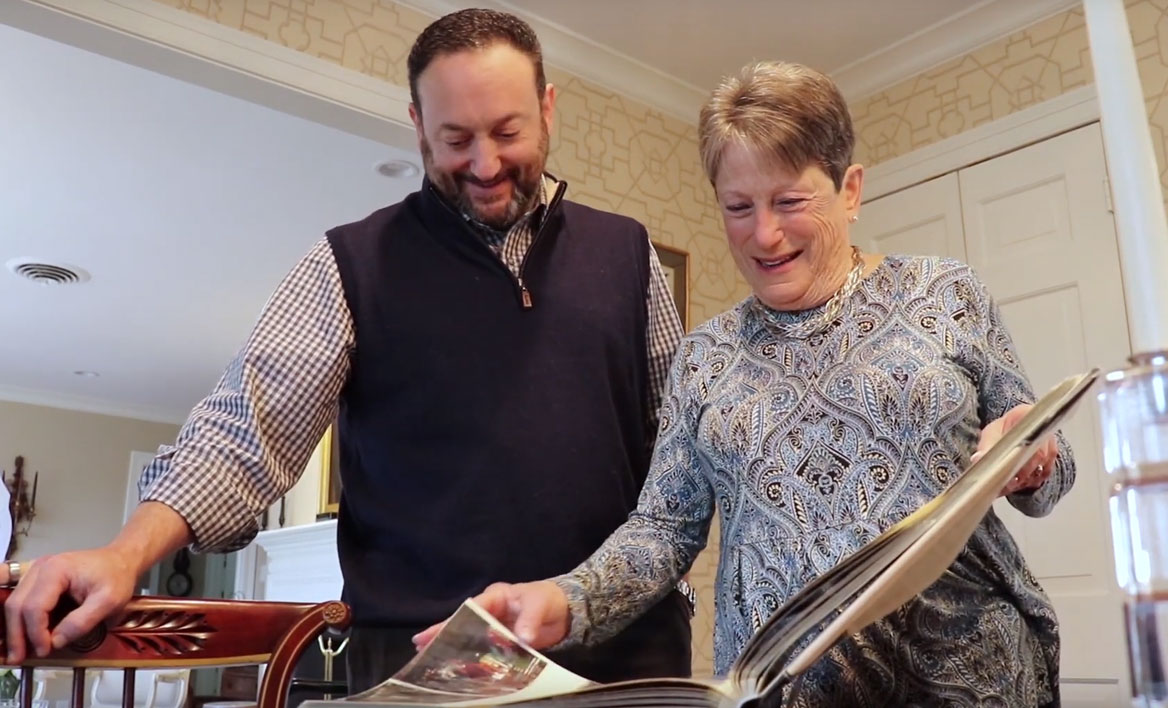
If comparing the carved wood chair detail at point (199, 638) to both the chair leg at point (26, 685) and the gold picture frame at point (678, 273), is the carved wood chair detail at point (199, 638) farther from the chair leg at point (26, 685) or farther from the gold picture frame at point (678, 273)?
the gold picture frame at point (678, 273)

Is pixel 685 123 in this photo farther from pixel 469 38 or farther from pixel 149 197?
pixel 469 38

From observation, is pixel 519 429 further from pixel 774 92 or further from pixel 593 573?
pixel 774 92

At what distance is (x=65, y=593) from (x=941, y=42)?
9.79ft

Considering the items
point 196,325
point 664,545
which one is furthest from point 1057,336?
point 196,325

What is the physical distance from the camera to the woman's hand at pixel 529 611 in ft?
2.29

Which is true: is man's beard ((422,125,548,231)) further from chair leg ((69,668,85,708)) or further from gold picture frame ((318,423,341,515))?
gold picture frame ((318,423,341,515))

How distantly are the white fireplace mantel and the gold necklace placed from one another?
4520 mm

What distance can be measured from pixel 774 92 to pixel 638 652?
0.57 metres

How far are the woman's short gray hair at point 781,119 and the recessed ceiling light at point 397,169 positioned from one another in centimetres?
293

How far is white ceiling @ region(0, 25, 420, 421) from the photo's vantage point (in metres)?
3.27

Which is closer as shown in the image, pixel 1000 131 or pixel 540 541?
pixel 540 541

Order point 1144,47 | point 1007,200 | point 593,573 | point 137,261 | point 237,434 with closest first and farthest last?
1. point 593,573
2. point 237,434
3. point 1144,47
4. point 1007,200
5. point 137,261

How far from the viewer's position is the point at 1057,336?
9.11 feet

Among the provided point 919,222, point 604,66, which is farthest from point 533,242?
point 919,222
